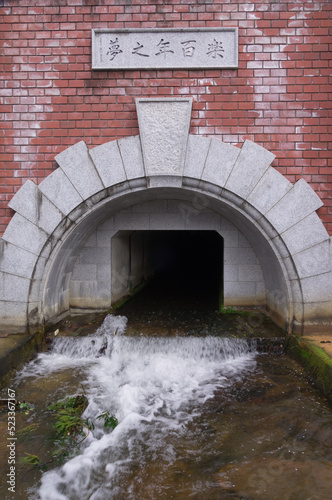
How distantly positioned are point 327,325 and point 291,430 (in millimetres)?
2077

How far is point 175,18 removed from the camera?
5.03 meters

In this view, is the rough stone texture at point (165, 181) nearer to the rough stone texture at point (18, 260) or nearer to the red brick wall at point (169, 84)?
the red brick wall at point (169, 84)

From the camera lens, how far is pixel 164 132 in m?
5.05

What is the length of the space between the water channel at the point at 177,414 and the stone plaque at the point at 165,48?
13.2 ft

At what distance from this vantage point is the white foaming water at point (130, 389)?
301 centimetres

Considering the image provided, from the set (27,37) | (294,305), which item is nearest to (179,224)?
(294,305)

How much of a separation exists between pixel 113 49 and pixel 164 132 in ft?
4.55

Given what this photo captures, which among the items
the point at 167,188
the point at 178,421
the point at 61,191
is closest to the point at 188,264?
the point at 167,188

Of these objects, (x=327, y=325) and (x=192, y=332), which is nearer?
(x=327, y=325)

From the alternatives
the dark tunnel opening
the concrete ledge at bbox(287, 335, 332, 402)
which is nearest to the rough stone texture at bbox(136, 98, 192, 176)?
the concrete ledge at bbox(287, 335, 332, 402)

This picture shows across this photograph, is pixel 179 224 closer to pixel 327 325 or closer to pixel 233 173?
pixel 233 173

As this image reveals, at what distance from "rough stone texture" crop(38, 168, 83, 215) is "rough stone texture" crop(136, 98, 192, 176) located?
1.12 metres

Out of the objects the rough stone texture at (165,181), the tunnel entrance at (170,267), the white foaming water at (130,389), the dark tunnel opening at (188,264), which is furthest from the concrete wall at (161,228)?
the rough stone texture at (165,181)

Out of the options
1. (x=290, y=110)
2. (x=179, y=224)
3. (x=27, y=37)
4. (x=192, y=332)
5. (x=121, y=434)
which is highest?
(x=27, y=37)
